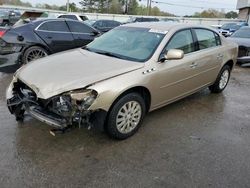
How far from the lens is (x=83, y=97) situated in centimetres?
333

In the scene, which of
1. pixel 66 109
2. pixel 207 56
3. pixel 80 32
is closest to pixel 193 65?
pixel 207 56

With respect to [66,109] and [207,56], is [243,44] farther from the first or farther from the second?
[66,109]

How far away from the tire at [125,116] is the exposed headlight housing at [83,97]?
0.37 meters

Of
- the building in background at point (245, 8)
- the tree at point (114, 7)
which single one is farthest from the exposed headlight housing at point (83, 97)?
the tree at point (114, 7)

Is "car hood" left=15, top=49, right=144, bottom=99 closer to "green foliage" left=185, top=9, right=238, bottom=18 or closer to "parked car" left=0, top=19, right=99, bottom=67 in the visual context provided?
"parked car" left=0, top=19, right=99, bottom=67

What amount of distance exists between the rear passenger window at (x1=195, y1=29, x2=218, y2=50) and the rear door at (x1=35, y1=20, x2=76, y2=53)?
439 centimetres

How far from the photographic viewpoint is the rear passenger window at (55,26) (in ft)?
26.5

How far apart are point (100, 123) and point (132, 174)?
2.55ft

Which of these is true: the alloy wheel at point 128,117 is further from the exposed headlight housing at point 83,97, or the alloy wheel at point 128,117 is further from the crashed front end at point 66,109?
the exposed headlight housing at point 83,97

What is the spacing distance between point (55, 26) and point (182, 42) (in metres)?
4.85

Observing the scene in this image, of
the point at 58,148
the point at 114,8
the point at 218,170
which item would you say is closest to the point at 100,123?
the point at 58,148

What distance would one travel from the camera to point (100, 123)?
355cm

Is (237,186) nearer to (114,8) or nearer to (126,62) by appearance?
(126,62)

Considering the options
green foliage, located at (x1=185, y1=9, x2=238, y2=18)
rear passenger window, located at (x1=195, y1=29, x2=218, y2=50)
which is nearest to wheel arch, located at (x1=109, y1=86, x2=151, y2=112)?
rear passenger window, located at (x1=195, y1=29, x2=218, y2=50)
